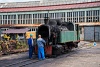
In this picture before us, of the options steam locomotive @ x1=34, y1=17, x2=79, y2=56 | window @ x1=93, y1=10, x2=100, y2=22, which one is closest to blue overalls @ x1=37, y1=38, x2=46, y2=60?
steam locomotive @ x1=34, y1=17, x2=79, y2=56

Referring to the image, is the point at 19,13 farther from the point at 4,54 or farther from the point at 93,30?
the point at 4,54

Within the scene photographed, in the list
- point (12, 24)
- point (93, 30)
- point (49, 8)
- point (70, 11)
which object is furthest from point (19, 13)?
point (93, 30)

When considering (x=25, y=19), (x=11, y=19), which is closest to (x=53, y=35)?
(x=25, y=19)

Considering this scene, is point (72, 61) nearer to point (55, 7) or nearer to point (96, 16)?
point (96, 16)

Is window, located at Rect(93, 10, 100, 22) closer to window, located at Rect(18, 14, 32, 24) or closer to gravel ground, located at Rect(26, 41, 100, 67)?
window, located at Rect(18, 14, 32, 24)

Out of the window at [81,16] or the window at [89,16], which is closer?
the window at [89,16]

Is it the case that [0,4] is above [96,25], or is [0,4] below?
above

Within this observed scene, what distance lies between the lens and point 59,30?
1872cm

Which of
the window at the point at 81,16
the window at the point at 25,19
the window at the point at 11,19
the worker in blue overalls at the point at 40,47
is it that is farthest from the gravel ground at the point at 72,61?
the window at the point at 11,19

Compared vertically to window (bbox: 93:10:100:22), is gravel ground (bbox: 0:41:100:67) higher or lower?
lower

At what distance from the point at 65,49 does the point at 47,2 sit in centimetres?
4405

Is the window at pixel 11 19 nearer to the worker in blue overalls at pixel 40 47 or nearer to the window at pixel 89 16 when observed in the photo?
the window at pixel 89 16

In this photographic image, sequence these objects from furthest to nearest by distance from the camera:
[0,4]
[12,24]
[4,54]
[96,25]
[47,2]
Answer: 1. [0,4]
2. [47,2]
3. [12,24]
4. [96,25]
5. [4,54]

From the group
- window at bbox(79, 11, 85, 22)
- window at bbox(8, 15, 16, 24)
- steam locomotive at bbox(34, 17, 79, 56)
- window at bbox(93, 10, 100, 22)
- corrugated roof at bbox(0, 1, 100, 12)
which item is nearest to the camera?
steam locomotive at bbox(34, 17, 79, 56)
